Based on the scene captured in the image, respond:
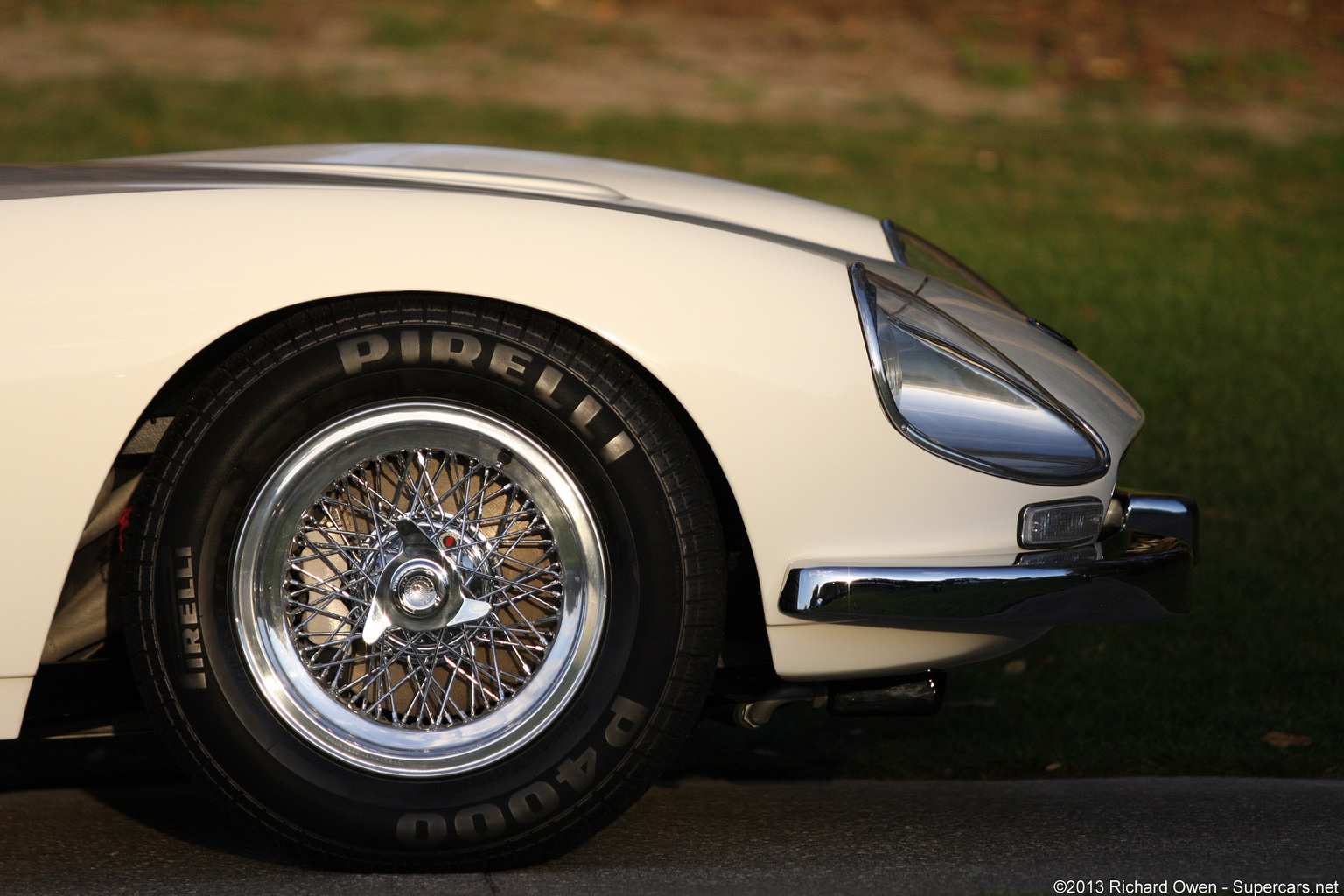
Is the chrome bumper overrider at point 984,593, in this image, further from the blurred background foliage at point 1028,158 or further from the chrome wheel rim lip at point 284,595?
the blurred background foliage at point 1028,158

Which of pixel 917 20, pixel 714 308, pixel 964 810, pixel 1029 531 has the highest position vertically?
pixel 917 20

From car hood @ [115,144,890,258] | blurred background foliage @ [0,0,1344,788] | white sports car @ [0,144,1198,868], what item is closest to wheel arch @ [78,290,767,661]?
white sports car @ [0,144,1198,868]

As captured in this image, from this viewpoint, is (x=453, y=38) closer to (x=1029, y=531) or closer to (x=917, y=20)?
(x=917, y=20)

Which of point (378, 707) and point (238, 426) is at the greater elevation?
point (238, 426)

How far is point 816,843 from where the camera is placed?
2438 millimetres

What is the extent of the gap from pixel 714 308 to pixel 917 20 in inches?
461

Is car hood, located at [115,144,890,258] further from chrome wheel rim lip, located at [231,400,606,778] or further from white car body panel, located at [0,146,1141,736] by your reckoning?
chrome wheel rim lip, located at [231,400,606,778]

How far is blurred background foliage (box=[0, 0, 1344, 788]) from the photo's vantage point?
10.5 feet

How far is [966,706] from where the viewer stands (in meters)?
3.31

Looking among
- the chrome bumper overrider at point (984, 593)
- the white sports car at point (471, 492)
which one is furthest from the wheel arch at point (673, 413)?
the chrome bumper overrider at point (984, 593)

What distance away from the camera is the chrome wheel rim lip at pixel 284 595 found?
7.09 ft

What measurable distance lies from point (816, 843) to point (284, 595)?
1100 mm

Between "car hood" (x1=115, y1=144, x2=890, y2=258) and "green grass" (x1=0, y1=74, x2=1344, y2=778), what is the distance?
1.25 m

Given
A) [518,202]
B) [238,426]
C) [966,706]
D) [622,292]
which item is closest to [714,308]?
[622,292]
